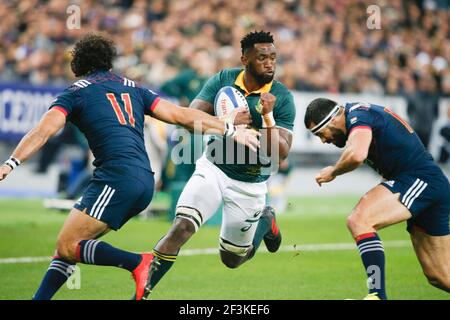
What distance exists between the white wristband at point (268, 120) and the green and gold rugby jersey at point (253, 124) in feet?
1.42

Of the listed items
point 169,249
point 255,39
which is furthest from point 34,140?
point 255,39

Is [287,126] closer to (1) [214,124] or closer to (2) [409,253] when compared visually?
(1) [214,124]

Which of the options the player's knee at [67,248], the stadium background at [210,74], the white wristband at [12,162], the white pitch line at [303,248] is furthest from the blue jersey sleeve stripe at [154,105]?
the white pitch line at [303,248]

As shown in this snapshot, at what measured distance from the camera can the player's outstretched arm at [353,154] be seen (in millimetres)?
7598

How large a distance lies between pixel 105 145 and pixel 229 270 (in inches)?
162

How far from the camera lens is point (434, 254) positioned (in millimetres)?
8148

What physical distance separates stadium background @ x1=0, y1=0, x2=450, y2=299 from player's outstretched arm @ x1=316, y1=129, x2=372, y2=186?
2230 mm

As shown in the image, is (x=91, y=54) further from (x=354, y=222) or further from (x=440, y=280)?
(x=440, y=280)

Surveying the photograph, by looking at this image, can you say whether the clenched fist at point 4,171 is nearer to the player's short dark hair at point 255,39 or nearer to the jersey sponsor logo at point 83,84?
the jersey sponsor logo at point 83,84

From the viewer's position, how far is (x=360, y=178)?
23.2m

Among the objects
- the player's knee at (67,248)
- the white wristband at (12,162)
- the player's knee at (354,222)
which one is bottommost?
the player's knee at (67,248)

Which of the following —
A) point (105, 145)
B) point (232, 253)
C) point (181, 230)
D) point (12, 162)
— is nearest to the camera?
point (12, 162)

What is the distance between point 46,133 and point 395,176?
10.8ft
